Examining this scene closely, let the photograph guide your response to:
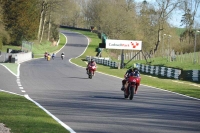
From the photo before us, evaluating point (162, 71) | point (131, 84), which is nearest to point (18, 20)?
point (162, 71)

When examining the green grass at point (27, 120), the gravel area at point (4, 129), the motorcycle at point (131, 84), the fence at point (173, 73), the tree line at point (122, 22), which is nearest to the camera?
the gravel area at point (4, 129)

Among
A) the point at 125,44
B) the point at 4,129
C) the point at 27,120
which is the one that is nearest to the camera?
the point at 4,129

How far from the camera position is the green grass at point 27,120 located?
10828mm

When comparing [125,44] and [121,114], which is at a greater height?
[125,44]

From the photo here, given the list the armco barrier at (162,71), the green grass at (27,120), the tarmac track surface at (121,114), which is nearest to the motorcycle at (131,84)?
the tarmac track surface at (121,114)

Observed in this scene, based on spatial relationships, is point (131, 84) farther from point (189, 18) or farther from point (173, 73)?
point (189, 18)

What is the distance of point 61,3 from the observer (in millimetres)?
90125

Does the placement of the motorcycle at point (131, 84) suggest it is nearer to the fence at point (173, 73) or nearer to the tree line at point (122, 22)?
the fence at point (173, 73)

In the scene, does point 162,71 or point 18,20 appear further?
point 18,20

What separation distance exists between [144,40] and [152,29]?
93.5 inches

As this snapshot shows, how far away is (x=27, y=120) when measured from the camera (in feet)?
A: 40.2

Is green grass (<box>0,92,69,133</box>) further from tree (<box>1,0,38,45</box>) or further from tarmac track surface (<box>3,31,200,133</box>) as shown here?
tree (<box>1,0,38,45</box>)

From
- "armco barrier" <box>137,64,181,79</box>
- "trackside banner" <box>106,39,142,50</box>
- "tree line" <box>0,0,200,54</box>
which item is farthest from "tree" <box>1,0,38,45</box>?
"armco barrier" <box>137,64,181,79</box>

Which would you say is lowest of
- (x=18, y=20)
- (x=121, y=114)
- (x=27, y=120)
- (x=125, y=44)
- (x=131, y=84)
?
(x=121, y=114)
